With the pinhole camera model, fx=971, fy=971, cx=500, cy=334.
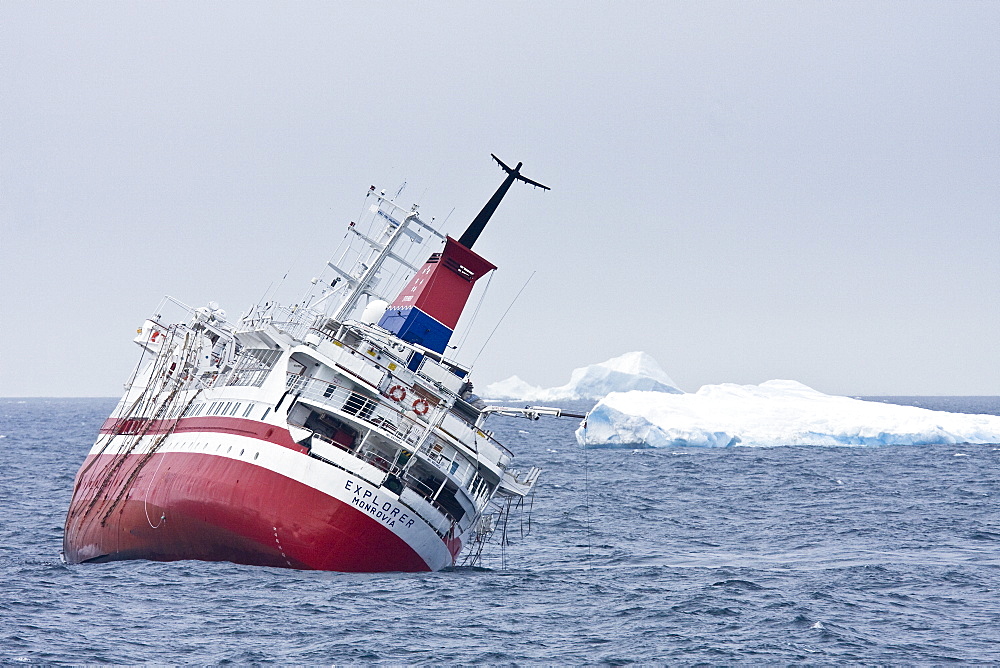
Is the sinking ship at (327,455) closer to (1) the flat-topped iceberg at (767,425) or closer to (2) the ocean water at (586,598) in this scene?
(2) the ocean water at (586,598)

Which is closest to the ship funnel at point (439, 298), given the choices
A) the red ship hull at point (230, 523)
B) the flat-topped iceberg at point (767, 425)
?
the red ship hull at point (230, 523)

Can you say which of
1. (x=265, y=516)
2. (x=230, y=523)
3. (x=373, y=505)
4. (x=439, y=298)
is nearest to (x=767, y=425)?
(x=439, y=298)

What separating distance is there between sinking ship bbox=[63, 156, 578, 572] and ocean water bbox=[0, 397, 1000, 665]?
1069mm

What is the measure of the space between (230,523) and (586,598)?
33.9 ft

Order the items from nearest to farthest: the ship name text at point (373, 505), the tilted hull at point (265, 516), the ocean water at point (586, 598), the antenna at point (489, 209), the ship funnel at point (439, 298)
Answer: the ocean water at point (586, 598)
the ship name text at point (373, 505)
the tilted hull at point (265, 516)
the ship funnel at point (439, 298)
the antenna at point (489, 209)

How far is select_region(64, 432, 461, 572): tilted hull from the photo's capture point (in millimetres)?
25922

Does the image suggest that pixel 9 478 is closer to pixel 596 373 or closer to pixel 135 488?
pixel 135 488

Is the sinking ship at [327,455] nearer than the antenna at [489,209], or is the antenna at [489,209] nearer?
the sinking ship at [327,455]

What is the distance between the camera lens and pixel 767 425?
87.2 metres

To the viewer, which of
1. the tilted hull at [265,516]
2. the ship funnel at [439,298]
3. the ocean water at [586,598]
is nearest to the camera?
the ocean water at [586,598]

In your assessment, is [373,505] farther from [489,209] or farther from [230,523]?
[489,209]

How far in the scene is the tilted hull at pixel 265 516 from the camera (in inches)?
1021

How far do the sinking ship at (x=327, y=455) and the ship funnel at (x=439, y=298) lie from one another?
0.16 ft

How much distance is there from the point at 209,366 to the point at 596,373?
16046 cm
